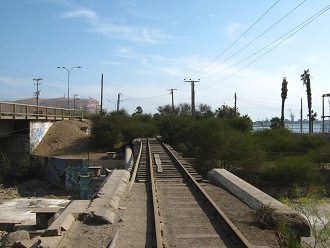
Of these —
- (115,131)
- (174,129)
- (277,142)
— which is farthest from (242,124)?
(115,131)

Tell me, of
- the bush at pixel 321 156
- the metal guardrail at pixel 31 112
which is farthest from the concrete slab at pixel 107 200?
the bush at pixel 321 156

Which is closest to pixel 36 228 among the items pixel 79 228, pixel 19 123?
pixel 79 228

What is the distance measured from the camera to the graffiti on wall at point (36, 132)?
4938 centimetres

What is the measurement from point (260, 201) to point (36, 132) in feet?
136

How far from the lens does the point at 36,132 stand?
167 feet

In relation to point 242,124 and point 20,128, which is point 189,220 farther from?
point 242,124

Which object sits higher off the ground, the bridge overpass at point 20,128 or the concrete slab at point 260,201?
the bridge overpass at point 20,128

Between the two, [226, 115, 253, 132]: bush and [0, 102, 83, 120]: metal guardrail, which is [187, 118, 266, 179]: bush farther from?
[0, 102, 83, 120]: metal guardrail

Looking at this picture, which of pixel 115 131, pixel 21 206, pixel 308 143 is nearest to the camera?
pixel 21 206

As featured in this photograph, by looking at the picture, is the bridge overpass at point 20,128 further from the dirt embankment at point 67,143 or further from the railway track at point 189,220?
the railway track at point 189,220

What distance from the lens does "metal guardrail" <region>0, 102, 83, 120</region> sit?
43312 millimetres

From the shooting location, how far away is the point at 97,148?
54.3m

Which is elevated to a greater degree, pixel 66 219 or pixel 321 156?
pixel 66 219

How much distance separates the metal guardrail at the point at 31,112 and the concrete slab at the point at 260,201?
28.6 m
